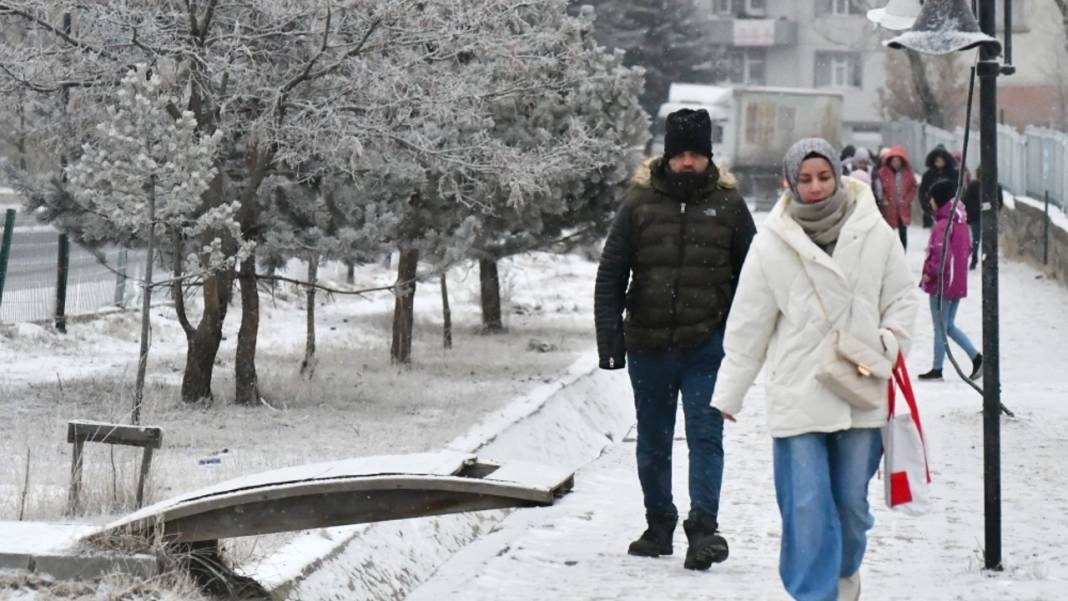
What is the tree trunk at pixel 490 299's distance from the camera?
2181 centimetres

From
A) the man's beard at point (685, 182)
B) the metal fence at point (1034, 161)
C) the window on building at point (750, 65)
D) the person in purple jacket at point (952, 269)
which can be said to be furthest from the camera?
the window on building at point (750, 65)

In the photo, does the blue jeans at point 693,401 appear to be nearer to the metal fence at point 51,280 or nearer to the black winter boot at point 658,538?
the black winter boot at point 658,538

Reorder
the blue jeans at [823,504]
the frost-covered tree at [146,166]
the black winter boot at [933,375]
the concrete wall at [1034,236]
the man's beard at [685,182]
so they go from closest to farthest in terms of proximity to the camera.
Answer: the blue jeans at [823,504], the man's beard at [685,182], the frost-covered tree at [146,166], the black winter boot at [933,375], the concrete wall at [1034,236]

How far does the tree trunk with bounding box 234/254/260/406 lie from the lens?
47.7ft

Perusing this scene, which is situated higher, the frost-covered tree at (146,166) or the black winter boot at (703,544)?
the frost-covered tree at (146,166)

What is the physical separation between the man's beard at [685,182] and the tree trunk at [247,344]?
6.04m

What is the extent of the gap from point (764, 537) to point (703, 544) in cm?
122

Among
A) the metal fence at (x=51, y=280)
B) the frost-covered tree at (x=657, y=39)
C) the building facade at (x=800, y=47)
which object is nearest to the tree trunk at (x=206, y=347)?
the metal fence at (x=51, y=280)

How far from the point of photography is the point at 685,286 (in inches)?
350

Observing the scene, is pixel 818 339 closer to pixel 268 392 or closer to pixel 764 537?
pixel 764 537

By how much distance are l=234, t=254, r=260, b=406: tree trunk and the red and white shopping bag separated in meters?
Result: 7.98

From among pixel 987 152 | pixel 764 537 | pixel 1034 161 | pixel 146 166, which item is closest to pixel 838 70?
pixel 1034 161

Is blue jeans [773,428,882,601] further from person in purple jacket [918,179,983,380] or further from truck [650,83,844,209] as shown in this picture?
truck [650,83,844,209]

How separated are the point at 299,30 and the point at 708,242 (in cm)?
519
